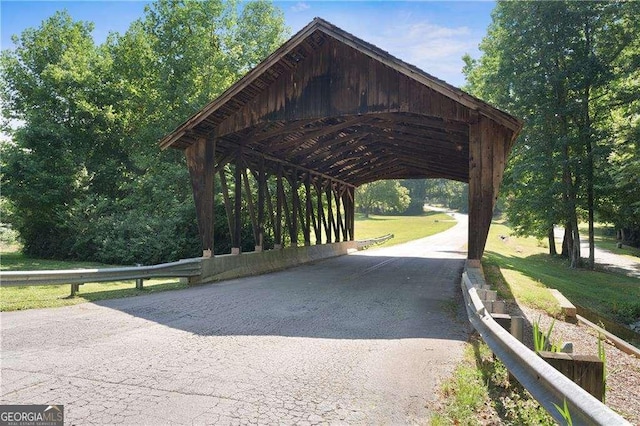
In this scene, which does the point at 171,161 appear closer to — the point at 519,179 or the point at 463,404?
the point at 519,179

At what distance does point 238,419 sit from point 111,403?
1149 mm

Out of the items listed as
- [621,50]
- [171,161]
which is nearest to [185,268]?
[171,161]

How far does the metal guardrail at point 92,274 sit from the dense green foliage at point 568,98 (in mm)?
18799

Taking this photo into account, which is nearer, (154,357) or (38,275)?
(154,357)

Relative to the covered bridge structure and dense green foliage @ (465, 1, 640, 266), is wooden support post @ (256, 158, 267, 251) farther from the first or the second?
dense green foliage @ (465, 1, 640, 266)

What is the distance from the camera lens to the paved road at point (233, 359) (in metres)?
3.36

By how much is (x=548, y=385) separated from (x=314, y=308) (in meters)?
5.23

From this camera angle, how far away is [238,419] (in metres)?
3.16

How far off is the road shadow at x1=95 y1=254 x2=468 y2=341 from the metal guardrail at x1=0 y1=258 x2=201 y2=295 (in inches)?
27.9

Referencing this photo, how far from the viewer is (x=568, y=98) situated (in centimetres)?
2167

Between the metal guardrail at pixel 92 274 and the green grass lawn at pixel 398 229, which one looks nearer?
the metal guardrail at pixel 92 274

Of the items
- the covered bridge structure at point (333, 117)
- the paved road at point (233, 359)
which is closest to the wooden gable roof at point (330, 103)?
the covered bridge structure at point (333, 117)

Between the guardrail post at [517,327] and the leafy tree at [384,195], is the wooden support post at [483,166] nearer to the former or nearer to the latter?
the guardrail post at [517,327]

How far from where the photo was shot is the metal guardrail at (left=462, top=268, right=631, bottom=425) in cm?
200
